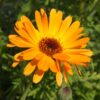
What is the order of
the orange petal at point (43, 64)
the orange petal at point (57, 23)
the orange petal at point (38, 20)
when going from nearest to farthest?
the orange petal at point (43, 64)
the orange petal at point (38, 20)
the orange petal at point (57, 23)

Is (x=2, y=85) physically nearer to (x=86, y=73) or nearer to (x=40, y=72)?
(x=86, y=73)

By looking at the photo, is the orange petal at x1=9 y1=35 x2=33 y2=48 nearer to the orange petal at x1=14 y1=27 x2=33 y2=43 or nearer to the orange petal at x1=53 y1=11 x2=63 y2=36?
the orange petal at x1=14 y1=27 x2=33 y2=43

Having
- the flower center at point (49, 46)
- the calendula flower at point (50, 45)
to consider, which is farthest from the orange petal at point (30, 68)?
the flower center at point (49, 46)

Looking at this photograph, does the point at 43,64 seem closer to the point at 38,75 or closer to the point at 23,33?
the point at 38,75

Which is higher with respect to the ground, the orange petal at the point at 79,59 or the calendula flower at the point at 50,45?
the calendula flower at the point at 50,45

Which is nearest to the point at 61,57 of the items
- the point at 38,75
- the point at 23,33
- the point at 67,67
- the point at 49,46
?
the point at 67,67

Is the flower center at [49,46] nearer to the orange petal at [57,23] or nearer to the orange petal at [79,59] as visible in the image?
the orange petal at [57,23]
